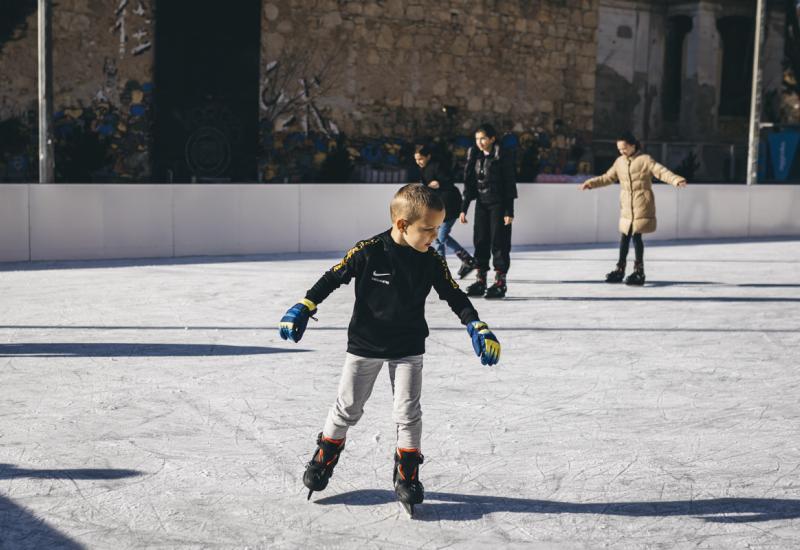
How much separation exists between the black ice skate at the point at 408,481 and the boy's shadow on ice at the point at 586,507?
0.18 ft

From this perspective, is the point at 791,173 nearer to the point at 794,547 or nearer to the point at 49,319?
the point at 49,319

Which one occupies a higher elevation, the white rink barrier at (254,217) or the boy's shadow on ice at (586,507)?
the white rink barrier at (254,217)

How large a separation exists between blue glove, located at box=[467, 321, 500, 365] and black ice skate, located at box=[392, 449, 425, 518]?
43 cm

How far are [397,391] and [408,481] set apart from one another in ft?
1.10

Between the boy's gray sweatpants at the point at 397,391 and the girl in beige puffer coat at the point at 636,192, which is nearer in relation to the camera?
the boy's gray sweatpants at the point at 397,391

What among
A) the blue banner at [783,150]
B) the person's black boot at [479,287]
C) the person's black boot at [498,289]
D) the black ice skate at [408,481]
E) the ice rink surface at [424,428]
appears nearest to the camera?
the ice rink surface at [424,428]

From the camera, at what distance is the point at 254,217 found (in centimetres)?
A: 1413

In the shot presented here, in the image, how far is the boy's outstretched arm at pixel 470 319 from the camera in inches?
163

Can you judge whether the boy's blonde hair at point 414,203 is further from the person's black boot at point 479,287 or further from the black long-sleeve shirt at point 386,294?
the person's black boot at point 479,287

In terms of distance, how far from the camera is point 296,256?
45.6 feet

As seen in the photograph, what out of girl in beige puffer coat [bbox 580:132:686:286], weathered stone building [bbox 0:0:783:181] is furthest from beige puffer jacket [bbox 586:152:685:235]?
weathered stone building [bbox 0:0:783:181]

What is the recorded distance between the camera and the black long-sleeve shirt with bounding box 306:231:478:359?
4.14 metres

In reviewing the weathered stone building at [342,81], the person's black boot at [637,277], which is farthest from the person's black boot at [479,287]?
the weathered stone building at [342,81]

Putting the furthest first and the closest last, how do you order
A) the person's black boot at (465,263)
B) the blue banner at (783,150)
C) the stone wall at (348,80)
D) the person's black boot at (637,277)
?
1. the blue banner at (783,150)
2. the stone wall at (348,80)
3. the person's black boot at (465,263)
4. the person's black boot at (637,277)
